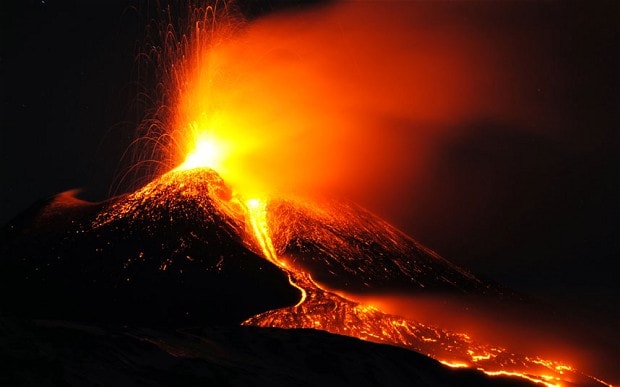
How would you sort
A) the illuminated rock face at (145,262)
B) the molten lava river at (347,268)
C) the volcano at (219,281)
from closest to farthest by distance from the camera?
the volcano at (219,281)
the molten lava river at (347,268)
the illuminated rock face at (145,262)

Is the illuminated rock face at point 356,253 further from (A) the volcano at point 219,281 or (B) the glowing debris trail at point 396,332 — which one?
(B) the glowing debris trail at point 396,332

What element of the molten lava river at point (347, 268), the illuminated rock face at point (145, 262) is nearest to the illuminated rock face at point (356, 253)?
the molten lava river at point (347, 268)

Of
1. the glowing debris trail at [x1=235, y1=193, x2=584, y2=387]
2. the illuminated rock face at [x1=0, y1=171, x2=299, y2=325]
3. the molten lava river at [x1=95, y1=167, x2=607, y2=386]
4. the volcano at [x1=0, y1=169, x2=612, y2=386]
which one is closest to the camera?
the volcano at [x1=0, y1=169, x2=612, y2=386]

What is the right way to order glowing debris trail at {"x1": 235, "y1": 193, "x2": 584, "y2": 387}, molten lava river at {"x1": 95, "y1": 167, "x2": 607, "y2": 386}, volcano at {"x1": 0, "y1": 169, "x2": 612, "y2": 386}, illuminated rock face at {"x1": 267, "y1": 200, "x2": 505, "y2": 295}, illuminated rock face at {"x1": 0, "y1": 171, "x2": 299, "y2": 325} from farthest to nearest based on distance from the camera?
illuminated rock face at {"x1": 267, "y1": 200, "x2": 505, "y2": 295}
illuminated rock face at {"x1": 0, "y1": 171, "x2": 299, "y2": 325}
molten lava river at {"x1": 95, "y1": 167, "x2": 607, "y2": 386}
glowing debris trail at {"x1": 235, "y1": 193, "x2": 584, "y2": 387}
volcano at {"x1": 0, "y1": 169, "x2": 612, "y2": 386}

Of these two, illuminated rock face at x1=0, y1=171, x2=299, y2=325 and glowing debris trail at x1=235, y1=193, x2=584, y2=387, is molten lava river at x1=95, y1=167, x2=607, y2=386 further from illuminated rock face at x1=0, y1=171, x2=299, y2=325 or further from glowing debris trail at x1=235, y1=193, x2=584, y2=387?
illuminated rock face at x1=0, y1=171, x2=299, y2=325

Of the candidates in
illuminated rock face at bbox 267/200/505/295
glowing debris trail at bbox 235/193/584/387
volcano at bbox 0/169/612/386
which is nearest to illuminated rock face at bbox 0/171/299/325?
volcano at bbox 0/169/612/386
